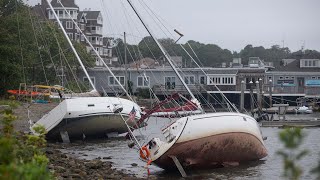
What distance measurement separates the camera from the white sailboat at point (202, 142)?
24406 mm

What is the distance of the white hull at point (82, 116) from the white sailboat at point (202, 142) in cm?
1041

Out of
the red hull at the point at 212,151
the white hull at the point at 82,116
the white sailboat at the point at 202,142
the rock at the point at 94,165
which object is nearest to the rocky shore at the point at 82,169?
the rock at the point at 94,165

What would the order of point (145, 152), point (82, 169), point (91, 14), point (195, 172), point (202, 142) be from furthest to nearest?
1. point (91, 14)
2. point (145, 152)
3. point (195, 172)
4. point (202, 142)
5. point (82, 169)

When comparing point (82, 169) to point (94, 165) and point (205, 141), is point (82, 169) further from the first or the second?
point (205, 141)

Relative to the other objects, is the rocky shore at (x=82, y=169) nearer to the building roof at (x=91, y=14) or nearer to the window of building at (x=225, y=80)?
the window of building at (x=225, y=80)

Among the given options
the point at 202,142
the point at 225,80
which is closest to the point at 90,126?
the point at 202,142

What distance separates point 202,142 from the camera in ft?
81.1

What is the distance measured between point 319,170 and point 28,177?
3484mm

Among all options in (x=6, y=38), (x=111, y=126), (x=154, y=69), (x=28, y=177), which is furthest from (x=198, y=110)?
(x=154, y=69)

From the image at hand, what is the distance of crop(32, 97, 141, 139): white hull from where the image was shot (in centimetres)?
3609

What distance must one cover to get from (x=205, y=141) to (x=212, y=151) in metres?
0.92

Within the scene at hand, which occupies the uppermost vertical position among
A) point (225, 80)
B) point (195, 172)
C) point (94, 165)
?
point (94, 165)

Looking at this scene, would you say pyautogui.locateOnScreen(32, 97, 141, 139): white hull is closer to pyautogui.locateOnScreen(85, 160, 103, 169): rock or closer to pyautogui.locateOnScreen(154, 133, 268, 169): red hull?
pyautogui.locateOnScreen(85, 160, 103, 169): rock

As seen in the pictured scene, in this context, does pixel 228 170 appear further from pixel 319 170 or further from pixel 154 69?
pixel 154 69
